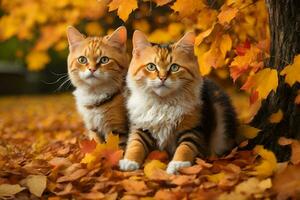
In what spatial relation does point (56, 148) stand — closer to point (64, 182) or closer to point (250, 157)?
point (64, 182)

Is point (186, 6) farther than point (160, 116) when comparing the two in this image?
Yes

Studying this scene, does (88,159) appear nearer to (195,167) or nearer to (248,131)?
(195,167)

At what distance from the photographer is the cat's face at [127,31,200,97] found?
149 inches

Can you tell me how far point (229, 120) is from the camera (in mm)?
4430

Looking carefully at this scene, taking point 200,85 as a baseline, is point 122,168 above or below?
below

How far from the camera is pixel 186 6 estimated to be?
4285 millimetres

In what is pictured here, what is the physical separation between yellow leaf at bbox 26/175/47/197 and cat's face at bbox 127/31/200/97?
1.05 m

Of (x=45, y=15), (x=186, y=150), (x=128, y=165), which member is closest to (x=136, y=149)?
(x=128, y=165)

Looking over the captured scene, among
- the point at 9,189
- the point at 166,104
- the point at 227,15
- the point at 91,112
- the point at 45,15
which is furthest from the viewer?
the point at 45,15

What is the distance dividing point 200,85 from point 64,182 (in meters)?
1.32

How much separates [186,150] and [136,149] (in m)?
0.39

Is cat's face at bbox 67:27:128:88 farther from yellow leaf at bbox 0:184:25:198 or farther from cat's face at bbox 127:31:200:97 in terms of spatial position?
yellow leaf at bbox 0:184:25:198

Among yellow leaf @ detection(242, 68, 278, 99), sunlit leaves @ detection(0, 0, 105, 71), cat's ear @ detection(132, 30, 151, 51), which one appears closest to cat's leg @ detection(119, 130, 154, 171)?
cat's ear @ detection(132, 30, 151, 51)

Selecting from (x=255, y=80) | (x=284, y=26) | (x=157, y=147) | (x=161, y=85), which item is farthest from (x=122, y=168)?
(x=284, y=26)
